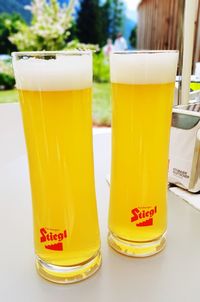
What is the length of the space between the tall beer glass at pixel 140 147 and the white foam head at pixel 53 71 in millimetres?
85

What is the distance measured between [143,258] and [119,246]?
0.15 feet

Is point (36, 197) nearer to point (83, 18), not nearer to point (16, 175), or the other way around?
point (16, 175)

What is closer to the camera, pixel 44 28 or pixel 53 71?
pixel 53 71

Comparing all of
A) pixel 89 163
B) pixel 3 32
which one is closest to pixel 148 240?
pixel 89 163

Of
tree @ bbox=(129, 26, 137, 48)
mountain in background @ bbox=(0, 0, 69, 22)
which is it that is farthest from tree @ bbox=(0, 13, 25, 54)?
Result: tree @ bbox=(129, 26, 137, 48)

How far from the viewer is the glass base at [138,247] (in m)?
0.54

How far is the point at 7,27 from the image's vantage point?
317 cm

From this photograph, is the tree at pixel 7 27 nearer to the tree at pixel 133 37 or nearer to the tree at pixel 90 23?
the tree at pixel 90 23

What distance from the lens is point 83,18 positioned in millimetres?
3312

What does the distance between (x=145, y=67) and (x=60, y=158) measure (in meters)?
0.19

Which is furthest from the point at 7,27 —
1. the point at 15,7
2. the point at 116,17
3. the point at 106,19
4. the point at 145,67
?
the point at 145,67

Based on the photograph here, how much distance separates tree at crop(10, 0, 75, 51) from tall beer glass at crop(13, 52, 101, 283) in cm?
278

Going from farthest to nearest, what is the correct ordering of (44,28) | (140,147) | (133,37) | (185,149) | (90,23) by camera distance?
(133,37) < (90,23) < (44,28) < (185,149) < (140,147)

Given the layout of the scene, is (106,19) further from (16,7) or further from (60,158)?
(60,158)
